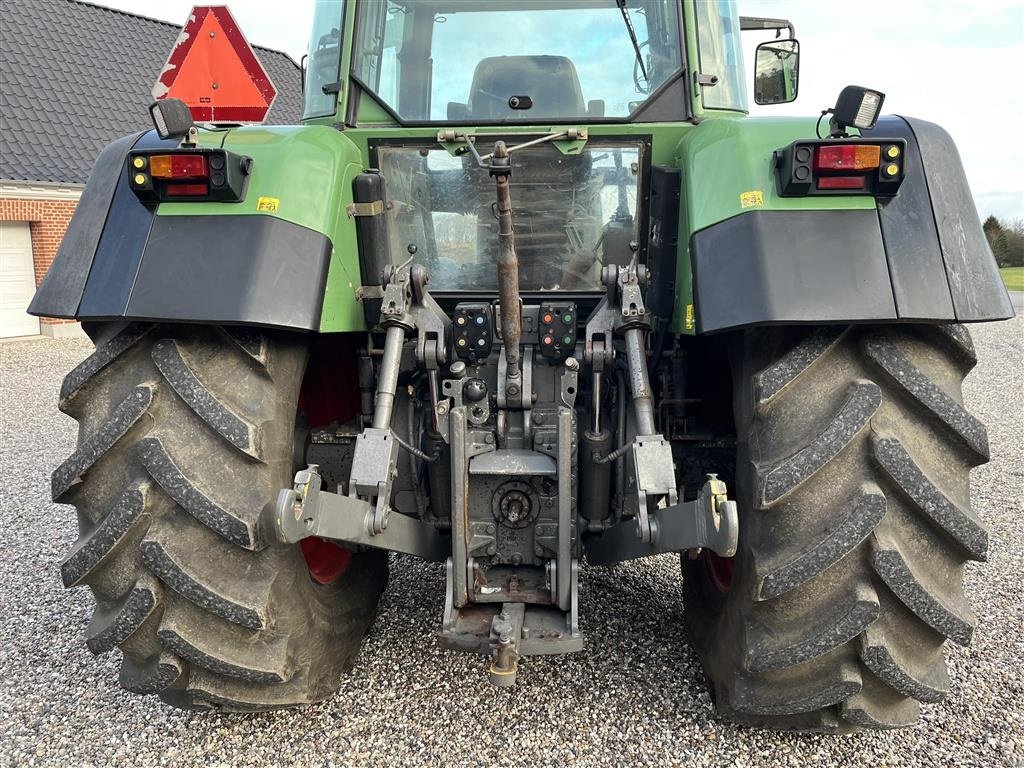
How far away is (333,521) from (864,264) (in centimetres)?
157

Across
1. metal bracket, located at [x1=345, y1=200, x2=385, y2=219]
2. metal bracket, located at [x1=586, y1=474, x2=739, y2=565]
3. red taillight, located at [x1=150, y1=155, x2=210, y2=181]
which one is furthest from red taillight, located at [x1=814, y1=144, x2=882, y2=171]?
red taillight, located at [x1=150, y1=155, x2=210, y2=181]

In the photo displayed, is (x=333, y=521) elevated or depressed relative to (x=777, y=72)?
depressed

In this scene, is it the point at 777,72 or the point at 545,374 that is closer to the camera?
the point at 545,374

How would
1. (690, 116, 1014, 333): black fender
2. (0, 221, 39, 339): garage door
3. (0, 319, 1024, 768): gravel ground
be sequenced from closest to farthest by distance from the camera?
(690, 116, 1014, 333): black fender < (0, 319, 1024, 768): gravel ground < (0, 221, 39, 339): garage door

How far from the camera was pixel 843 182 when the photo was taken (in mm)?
2199

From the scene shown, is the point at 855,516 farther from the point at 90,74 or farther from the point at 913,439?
the point at 90,74

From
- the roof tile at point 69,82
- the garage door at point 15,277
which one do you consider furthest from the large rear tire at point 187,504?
the garage door at point 15,277

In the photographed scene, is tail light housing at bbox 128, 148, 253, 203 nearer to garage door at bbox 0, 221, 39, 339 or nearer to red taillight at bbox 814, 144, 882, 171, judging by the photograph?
red taillight at bbox 814, 144, 882, 171

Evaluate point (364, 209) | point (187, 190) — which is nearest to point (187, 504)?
point (187, 190)

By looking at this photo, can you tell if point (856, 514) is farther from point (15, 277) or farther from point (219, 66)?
point (15, 277)

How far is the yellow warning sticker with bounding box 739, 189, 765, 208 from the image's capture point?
2.26m

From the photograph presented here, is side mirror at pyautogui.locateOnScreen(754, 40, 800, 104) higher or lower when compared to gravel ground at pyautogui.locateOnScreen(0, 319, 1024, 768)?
higher

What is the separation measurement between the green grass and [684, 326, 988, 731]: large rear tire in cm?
3002

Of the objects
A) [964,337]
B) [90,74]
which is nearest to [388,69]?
[964,337]
